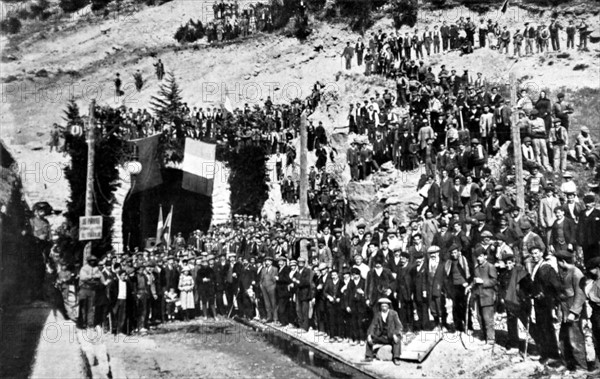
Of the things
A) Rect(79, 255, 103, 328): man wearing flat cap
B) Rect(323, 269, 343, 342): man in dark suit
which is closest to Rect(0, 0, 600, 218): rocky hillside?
Rect(79, 255, 103, 328): man wearing flat cap

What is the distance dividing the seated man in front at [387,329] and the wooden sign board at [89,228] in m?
6.49

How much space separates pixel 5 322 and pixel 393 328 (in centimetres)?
580

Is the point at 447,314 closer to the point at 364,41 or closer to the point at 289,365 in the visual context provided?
the point at 289,365

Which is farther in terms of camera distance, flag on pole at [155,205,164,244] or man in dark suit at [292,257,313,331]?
flag on pole at [155,205,164,244]

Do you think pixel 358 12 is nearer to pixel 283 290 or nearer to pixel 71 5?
pixel 71 5

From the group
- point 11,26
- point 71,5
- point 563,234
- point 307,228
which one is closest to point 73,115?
point 11,26

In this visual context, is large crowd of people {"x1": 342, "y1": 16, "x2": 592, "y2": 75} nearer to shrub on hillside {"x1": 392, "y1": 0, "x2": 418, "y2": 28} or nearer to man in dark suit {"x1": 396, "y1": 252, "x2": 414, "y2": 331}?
shrub on hillside {"x1": 392, "y1": 0, "x2": 418, "y2": 28}

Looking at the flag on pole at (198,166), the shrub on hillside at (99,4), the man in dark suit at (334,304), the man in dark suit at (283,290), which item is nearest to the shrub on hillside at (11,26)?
the shrub on hillside at (99,4)

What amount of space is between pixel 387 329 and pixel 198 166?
29.0 ft

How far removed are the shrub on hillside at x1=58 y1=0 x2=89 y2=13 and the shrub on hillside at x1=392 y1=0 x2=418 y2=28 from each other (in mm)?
9851

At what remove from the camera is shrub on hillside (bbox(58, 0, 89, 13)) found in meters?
15.9

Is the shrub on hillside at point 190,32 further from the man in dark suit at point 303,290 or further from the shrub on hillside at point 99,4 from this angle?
the man in dark suit at point 303,290

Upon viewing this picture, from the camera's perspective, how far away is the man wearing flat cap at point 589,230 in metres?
7.67

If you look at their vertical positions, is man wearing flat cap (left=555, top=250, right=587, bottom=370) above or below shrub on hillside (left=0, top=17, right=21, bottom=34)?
below
